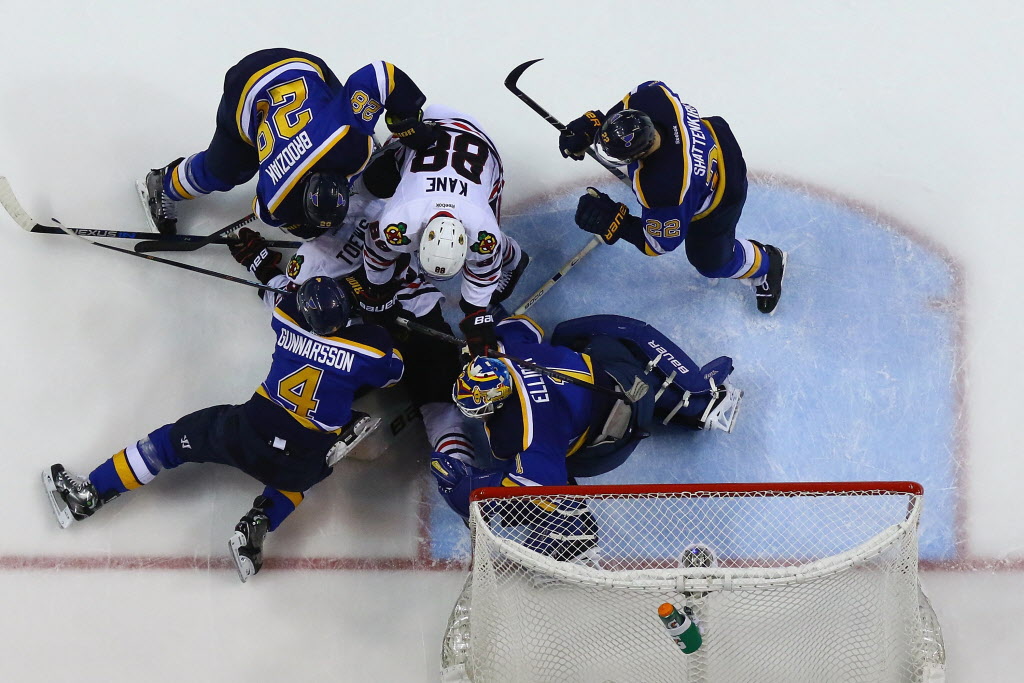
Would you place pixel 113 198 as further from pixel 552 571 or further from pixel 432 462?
pixel 552 571

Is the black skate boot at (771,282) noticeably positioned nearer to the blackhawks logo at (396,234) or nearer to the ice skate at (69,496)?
the blackhawks logo at (396,234)

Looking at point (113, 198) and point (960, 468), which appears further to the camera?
point (113, 198)

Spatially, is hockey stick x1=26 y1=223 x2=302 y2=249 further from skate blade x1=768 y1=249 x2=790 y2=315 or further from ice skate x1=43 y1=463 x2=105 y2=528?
skate blade x1=768 y1=249 x2=790 y2=315

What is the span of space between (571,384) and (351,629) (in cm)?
175

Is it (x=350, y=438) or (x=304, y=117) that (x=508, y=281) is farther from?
(x=304, y=117)

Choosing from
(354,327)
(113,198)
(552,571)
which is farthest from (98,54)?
(552,571)

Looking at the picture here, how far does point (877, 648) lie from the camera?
4.10 m

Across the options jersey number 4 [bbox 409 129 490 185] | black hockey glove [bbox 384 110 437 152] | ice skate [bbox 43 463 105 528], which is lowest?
ice skate [bbox 43 463 105 528]

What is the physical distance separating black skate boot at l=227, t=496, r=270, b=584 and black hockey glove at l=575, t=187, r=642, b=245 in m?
2.10

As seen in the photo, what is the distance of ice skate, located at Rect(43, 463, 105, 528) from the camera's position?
5.02 meters

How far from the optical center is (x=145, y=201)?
534cm

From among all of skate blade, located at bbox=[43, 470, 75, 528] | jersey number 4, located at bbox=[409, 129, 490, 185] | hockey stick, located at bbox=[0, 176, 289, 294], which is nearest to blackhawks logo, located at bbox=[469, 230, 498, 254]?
jersey number 4, located at bbox=[409, 129, 490, 185]

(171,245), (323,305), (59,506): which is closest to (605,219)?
(323,305)

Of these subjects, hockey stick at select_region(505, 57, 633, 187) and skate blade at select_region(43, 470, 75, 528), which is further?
skate blade at select_region(43, 470, 75, 528)
